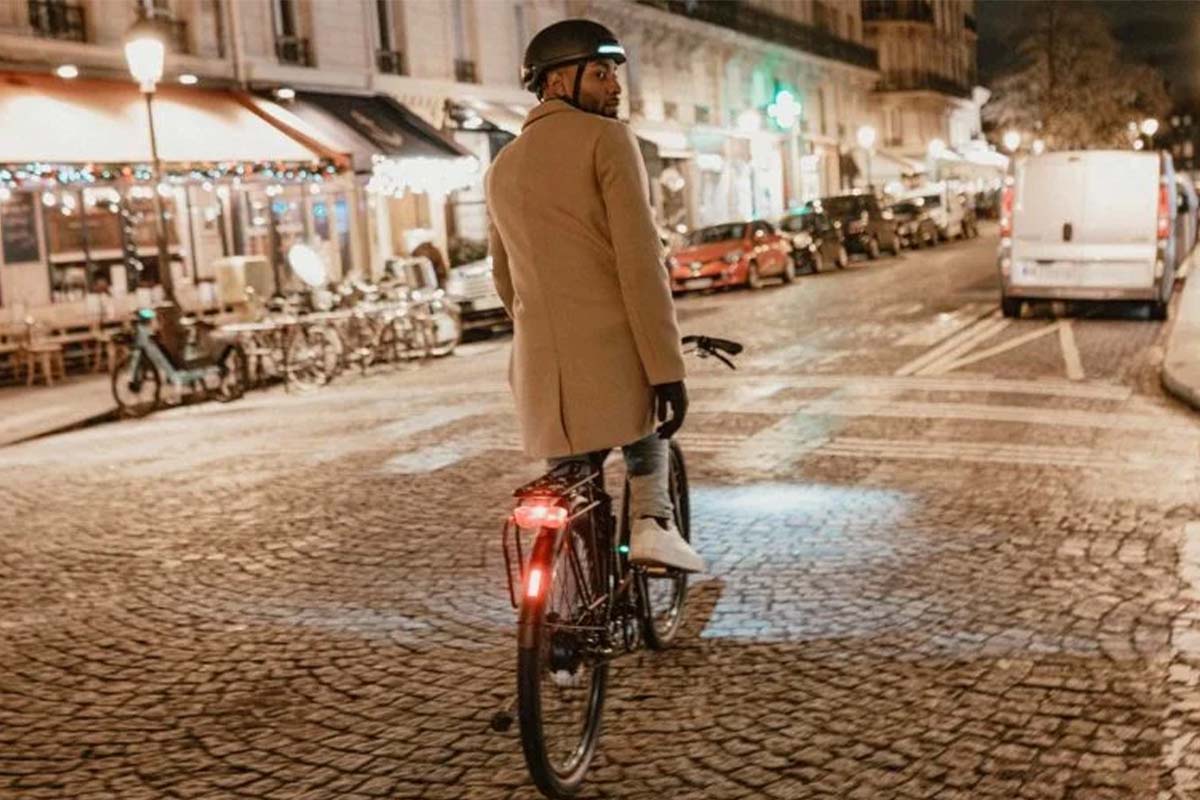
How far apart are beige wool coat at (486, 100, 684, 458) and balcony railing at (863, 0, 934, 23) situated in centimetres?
7290

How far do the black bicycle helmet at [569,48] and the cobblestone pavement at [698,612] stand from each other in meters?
2.06

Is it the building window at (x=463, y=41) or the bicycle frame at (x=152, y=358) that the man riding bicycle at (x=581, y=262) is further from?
the building window at (x=463, y=41)

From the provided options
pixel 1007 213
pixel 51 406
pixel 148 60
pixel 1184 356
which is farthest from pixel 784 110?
pixel 51 406

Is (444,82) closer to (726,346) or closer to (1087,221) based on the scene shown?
(1087,221)

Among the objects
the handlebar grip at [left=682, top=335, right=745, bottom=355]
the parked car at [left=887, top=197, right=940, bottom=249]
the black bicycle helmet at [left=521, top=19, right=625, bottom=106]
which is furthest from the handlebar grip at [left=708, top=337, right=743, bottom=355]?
the parked car at [left=887, top=197, right=940, bottom=249]

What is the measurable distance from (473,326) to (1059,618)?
656 inches

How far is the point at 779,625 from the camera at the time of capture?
19.5ft

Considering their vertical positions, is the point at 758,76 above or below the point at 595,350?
above

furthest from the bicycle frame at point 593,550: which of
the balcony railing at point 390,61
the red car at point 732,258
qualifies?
the balcony railing at point 390,61

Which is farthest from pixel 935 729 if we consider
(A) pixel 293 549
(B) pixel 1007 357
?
(B) pixel 1007 357

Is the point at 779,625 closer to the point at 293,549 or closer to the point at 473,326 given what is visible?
the point at 293,549

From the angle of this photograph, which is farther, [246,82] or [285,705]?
[246,82]

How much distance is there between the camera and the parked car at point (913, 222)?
4169 cm

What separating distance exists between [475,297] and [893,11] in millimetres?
58300
